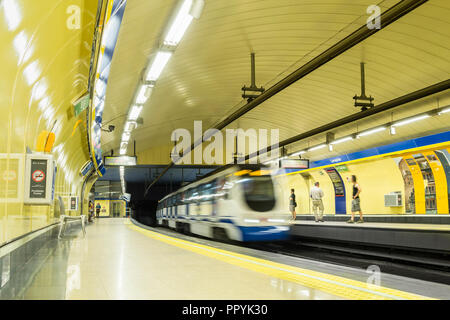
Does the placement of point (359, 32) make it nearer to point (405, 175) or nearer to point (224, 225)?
point (224, 225)

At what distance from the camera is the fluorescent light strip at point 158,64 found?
34.2 feet

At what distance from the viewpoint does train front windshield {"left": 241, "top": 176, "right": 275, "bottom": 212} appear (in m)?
13.0

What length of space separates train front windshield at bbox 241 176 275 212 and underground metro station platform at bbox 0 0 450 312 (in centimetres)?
7

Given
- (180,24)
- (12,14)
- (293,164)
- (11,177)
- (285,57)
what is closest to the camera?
(12,14)

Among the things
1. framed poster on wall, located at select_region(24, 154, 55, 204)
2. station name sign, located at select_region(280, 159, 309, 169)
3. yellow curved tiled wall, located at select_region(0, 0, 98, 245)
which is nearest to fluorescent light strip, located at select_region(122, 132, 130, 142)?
station name sign, located at select_region(280, 159, 309, 169)

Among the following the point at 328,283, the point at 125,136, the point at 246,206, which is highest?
the point at 125,136

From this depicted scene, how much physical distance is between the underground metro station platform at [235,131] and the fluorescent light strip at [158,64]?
0.05 meters

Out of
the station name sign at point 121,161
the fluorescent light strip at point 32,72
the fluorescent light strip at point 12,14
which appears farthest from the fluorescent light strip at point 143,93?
the fluorescent light strip at point 12,14

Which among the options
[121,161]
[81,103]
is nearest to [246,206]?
[81,103]

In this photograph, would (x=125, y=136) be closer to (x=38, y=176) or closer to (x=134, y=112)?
(x=134, y=112)

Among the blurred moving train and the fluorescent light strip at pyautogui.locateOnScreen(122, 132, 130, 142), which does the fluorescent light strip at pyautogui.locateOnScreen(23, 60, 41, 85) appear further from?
the fluorescent light strip at pyautogui.locateOnScreen(122, 132, 130, 142)

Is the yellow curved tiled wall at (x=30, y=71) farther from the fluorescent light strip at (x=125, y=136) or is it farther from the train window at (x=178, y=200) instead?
the train window at (x=178, y=200)

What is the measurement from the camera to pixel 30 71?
→ 5359 mm

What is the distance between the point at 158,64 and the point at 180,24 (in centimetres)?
241
